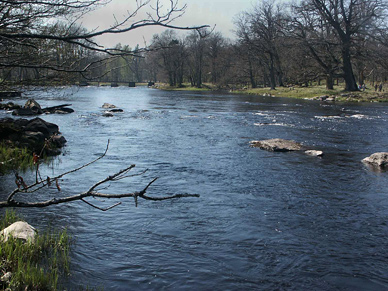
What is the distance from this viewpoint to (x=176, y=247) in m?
6.98

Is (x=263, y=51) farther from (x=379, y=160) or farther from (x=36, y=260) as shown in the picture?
(x=36, y=260)

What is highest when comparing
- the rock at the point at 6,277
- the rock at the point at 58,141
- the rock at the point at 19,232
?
the rock at the point at 58,141

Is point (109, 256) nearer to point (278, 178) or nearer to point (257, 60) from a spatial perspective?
point (278, 178)

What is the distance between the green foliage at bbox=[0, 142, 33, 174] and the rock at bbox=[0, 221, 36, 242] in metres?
5.91

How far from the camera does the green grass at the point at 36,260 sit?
515 cm

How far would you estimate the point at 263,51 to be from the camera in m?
69.2

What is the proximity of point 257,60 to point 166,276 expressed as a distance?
74.3 m

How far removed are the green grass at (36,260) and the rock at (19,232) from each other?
0.11m

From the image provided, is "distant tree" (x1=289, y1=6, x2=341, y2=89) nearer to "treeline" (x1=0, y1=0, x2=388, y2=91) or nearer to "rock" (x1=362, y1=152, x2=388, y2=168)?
"treeline" (x1=0, y1=0, x2=388, y2=91)

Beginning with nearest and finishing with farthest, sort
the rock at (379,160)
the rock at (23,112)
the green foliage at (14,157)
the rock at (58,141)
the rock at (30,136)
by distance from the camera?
the green foliage at (14,157), the rock at (379,160), the rock at (30,136), the rock at (58,141), the rock at (23,112)

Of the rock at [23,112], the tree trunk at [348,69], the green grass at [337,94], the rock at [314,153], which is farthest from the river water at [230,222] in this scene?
the tree trunk at [348,69]

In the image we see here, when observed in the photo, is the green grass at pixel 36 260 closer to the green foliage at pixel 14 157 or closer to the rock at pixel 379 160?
the green foliage at pixel 14 157

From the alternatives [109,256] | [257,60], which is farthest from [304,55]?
[109,256]

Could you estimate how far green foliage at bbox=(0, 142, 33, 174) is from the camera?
481 inches
